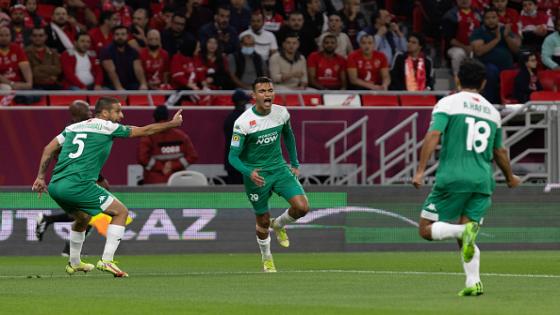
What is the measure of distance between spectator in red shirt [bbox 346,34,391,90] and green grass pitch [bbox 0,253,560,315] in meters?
6.71

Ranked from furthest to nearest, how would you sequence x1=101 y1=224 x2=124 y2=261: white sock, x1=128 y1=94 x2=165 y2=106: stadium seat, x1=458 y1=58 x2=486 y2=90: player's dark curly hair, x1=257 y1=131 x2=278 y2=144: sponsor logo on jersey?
x1=128 y1=94 x2=165 y2=106: stadium seat, x1=257 y1=131 x2=278 y2=144: sponsor logo on jersey, x1=101 y1=224 x2=124 y2=261: white sock, x1=458 y1=58 x2=486 y2=90: player's dark curly hair

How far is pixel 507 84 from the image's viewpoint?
2688 centimetres

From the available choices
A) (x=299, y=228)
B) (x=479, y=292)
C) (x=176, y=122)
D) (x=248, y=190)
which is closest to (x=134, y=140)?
(x=299, y=228)

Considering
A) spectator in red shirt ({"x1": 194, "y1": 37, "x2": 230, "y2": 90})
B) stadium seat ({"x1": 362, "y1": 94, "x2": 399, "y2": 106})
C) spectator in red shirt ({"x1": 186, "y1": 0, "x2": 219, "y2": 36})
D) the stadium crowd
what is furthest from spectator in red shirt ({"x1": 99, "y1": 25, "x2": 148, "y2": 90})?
stadium seat ({"x1": 362, "y1": 94, "x2": 399, "y2": 106})

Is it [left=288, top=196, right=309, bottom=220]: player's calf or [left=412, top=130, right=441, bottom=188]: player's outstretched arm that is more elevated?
[left=412, top=130, right=441, bottom=188]: player's outstretched arm

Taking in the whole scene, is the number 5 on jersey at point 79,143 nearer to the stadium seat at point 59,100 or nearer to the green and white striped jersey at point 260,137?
the green and white striped jersey at point 260,137

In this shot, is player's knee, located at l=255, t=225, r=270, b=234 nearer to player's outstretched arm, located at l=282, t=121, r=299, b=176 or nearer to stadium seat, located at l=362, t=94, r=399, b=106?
player's outstretched arm, located at l=282, t=121, r=299, b=176

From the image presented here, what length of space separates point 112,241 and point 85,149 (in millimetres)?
1088

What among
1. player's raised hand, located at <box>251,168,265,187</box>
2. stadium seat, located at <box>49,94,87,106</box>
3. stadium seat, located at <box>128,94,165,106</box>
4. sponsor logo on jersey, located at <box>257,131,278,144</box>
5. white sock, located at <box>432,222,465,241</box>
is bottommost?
stadium seat, located at <box>128,94,165,106</box>

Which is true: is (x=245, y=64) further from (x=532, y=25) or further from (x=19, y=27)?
(x=532, y=25)

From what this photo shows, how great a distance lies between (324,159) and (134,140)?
3.44 metres

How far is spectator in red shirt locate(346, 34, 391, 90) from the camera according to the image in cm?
2636

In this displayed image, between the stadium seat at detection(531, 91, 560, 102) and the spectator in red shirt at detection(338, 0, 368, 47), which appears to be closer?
the stadium seat at detection(531, 91, 560, 102)

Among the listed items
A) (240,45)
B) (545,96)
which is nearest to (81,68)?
(240,45)
